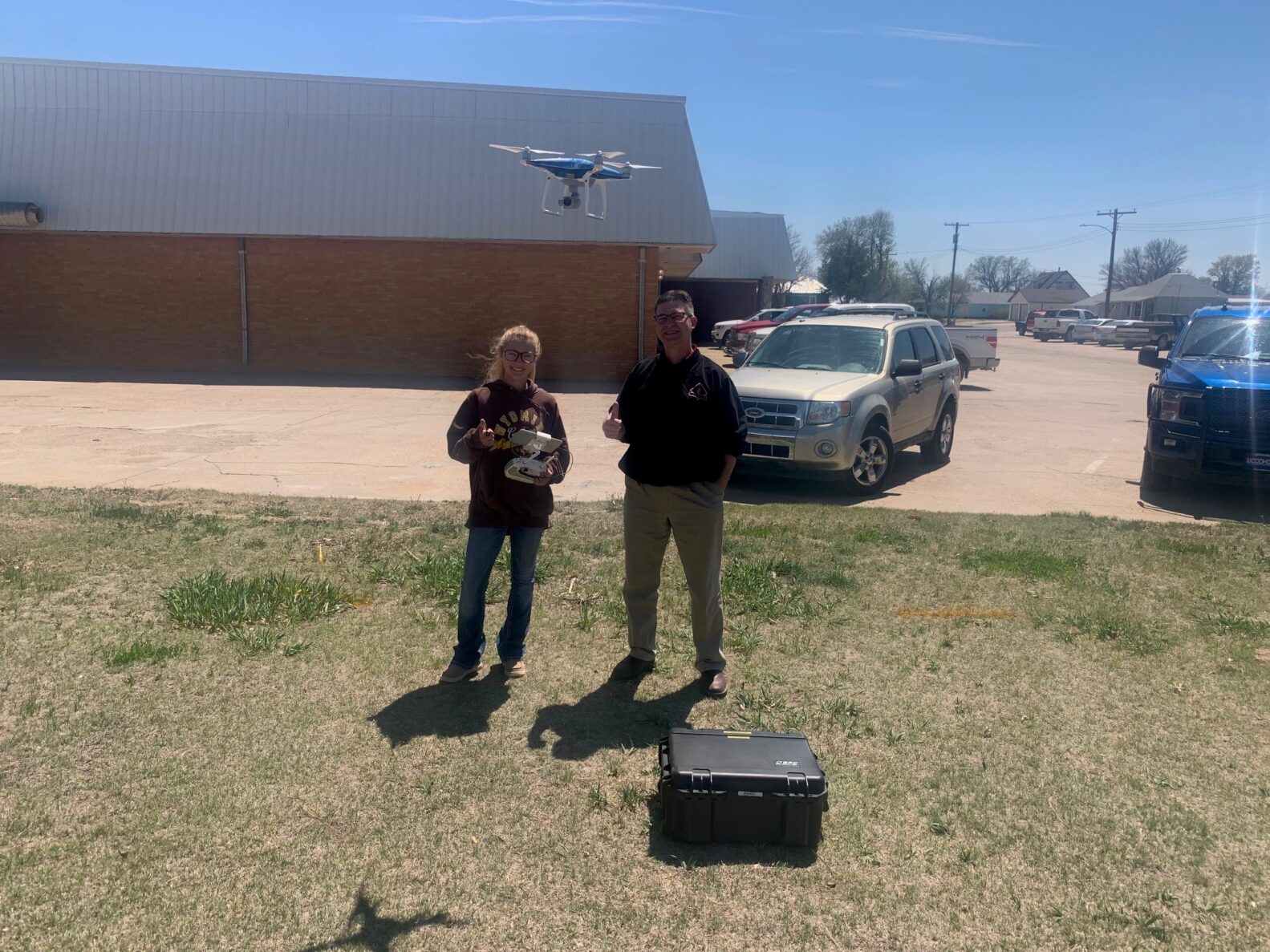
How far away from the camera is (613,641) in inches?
225

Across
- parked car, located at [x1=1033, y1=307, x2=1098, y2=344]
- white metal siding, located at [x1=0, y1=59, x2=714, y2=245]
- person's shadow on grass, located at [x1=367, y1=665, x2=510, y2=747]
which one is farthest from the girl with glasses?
parked car, located at [x1=1033, y1=307, x2=1098, y2=344]

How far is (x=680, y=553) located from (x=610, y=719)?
0.88m

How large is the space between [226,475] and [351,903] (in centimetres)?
795

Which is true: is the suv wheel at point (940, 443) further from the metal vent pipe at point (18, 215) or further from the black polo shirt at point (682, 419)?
the metal vent pipe at point (18, 215)

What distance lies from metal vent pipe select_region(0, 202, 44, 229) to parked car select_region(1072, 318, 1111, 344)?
170ft

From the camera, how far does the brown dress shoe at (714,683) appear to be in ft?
16.3

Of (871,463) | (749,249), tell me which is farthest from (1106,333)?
(871,463)

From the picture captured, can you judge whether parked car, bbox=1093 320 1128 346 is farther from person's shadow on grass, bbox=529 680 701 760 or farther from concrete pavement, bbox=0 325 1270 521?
person's shadow on grass, bbox=529 680 701 760

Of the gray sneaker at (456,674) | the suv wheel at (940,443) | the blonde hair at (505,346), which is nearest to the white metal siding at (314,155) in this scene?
the suv wheel at (940,443)

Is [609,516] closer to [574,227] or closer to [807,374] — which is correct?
[807,374]

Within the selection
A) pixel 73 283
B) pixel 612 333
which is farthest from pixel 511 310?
pixel 73 283

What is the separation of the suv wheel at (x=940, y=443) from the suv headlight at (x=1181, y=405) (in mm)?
2547

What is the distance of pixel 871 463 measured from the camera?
34.2 feet

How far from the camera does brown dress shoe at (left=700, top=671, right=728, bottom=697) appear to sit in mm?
4961
